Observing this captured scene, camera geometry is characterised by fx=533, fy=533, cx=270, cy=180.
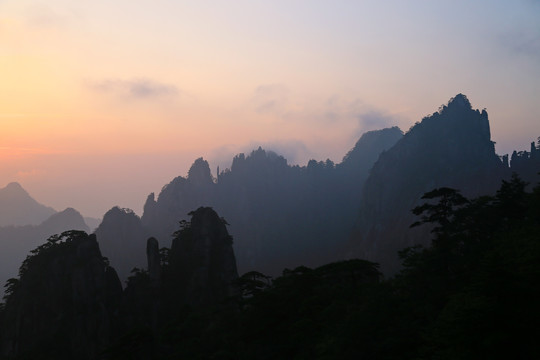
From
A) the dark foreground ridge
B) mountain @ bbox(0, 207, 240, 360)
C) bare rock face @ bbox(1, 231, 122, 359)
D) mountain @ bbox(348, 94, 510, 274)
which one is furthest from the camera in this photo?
mountain @ bbox(348, 94, 510, 274)

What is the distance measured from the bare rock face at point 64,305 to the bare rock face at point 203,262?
13.2 meters

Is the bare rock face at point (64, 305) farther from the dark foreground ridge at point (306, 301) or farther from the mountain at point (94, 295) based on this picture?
the dark foreground ridge at point (306, 301)

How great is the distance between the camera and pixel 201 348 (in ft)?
216

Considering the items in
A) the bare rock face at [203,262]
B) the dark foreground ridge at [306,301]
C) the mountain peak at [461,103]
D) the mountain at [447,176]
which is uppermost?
the mountain peak at [461,103]

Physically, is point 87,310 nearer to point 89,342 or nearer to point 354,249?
point 89,342

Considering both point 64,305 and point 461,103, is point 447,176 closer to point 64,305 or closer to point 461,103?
point 461,103

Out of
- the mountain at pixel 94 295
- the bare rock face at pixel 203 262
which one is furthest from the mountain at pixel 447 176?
the mountain at pixel 94 295

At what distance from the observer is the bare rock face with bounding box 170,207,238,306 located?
103750mm

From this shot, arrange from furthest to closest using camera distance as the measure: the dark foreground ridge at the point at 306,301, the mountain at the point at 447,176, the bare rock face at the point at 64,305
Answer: the mountain at the point at 447,176
the bare rock face at the point at 64,305
the dark foreground ridge at the point at 306,301

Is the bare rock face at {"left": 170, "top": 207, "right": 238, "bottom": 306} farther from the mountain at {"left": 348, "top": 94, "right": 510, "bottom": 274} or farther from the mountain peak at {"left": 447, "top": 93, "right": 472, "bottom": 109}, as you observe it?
the mountain peak at {"left": 447, "top": 93, "right": 472, "bottom": 109}

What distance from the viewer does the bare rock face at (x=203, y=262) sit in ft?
340

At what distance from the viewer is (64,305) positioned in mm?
93938

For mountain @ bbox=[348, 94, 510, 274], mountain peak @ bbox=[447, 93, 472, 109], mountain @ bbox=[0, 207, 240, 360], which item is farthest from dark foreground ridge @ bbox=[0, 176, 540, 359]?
mountain peak @ bbox=[447, 93, 472, 109]

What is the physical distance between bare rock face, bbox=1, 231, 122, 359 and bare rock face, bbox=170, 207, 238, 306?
43.3 ft
